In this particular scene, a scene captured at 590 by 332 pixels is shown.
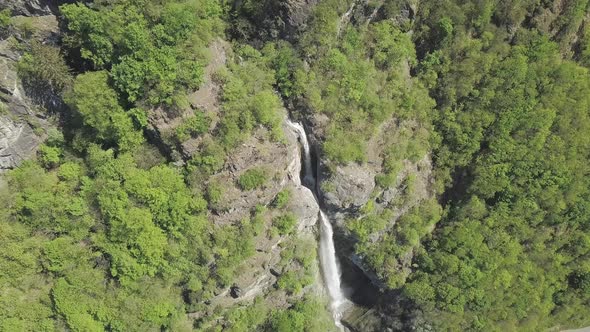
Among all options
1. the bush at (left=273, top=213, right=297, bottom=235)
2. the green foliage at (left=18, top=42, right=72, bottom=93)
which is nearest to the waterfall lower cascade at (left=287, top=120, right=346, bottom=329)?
the bush at (left=273, top=213, right=297, bottom=235)

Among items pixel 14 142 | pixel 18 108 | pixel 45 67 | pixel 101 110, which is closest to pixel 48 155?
pixel 14 142

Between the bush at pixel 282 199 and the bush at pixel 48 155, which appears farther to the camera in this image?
the bush at pixel 282 199

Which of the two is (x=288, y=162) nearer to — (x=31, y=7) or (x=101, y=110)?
(x=101, y=110)

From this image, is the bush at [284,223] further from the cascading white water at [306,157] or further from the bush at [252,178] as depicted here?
the cascading white water at [306,157]

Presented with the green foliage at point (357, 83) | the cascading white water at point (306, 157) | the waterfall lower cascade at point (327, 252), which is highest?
the green foliage at point (357, 83)

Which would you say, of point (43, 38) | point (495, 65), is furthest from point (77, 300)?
point (495, 65)

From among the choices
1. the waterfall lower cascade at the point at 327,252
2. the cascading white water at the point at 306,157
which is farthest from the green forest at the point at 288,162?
the waterfall lower cascade at the point at 327,252
